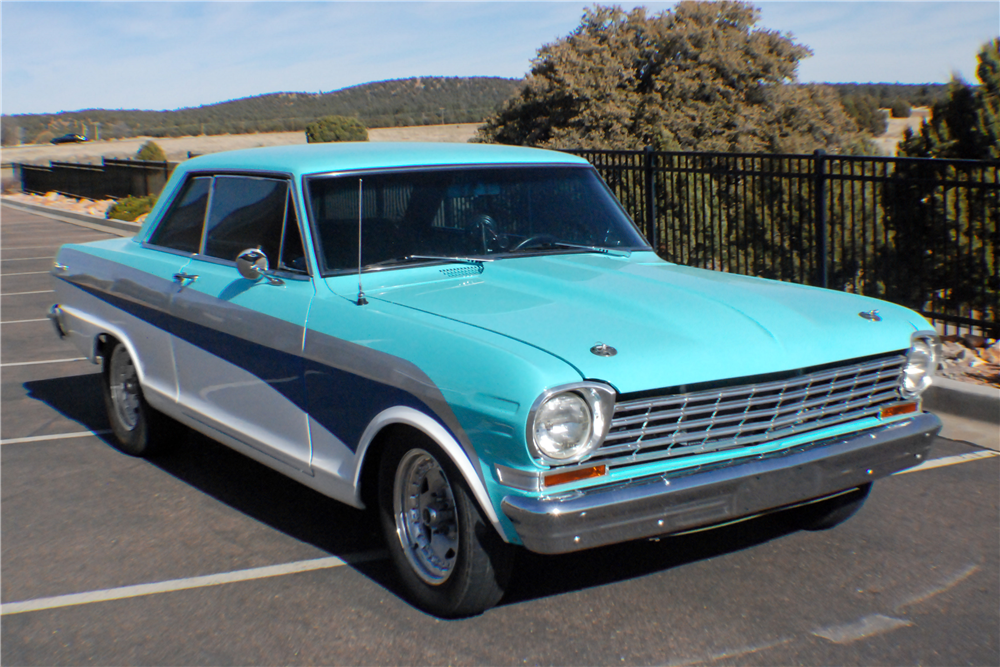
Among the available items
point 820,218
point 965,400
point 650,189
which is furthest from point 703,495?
point 650,189

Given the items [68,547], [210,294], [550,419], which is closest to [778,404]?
[550,419]

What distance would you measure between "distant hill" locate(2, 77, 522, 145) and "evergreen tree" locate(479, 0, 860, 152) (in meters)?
73.0

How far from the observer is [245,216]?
4926 mm

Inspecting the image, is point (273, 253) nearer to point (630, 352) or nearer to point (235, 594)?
point (235, 594)

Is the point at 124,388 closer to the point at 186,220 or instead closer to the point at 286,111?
the point at 186,220

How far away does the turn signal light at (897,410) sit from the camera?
4.00 meters

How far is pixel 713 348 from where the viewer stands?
3510 mm

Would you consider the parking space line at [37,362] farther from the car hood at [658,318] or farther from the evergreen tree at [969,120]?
the evergreen tree at [969,120]

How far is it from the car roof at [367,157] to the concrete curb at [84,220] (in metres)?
13.9

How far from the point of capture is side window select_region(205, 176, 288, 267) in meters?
4.63

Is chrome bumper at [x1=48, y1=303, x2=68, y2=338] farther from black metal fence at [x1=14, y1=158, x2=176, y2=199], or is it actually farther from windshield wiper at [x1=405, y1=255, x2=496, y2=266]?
black metal fence at [x1=14, y1=158, x2=176, y2=199]

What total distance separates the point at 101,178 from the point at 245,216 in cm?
3109

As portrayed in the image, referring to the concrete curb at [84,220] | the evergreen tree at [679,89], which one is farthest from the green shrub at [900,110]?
the concrete curb at [84,220]

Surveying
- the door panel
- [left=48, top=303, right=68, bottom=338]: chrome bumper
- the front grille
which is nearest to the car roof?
the door panel
